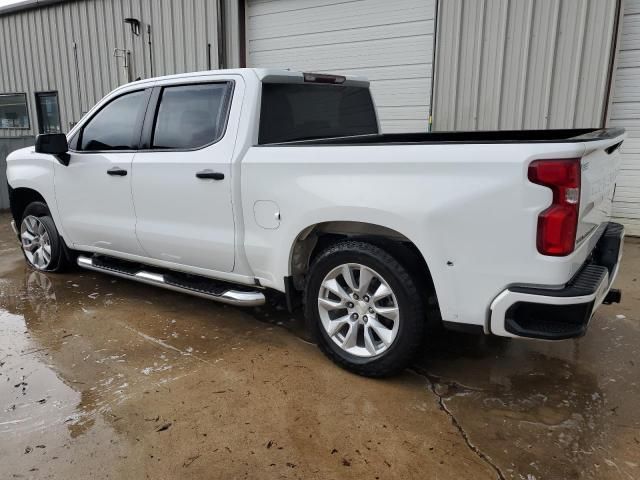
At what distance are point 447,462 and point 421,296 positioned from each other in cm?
86

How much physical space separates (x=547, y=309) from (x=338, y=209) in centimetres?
121

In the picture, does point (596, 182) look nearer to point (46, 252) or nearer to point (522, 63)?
point (522, 63)

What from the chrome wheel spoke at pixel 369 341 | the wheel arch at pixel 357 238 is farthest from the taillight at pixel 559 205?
the chrome wheel spoke at pixel 369 341

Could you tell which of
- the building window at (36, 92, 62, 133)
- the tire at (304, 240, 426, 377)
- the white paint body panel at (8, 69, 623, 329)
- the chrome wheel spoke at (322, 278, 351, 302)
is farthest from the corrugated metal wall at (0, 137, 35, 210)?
the chrome wheel spoke at (322, 278, 351, 302)

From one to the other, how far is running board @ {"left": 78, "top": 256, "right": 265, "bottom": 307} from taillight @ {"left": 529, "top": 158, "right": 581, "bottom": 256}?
188 centimetres

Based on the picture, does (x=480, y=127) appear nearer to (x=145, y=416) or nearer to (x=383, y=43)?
(x=383, y=43)

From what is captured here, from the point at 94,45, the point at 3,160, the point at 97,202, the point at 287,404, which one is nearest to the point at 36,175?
the point at 97,202

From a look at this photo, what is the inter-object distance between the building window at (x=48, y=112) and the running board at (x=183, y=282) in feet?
30.5

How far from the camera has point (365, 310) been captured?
3.07 m

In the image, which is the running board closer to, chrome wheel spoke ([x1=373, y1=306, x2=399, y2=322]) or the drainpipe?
chrome wheel spoke ([x1=373, y1=306, x2=399, y2=322])

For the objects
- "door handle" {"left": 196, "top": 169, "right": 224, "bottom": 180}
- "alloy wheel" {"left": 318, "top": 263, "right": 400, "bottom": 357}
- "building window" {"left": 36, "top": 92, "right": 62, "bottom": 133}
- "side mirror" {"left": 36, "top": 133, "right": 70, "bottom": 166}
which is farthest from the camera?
"building window" {"left": 36, "top": 92, "right": 62, "bottom": 133}

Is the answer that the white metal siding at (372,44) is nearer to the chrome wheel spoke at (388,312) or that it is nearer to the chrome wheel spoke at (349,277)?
the chrome wheel spoke at (349,277)

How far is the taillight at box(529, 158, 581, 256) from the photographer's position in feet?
7.57

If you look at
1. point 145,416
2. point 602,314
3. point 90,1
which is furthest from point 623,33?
point 90,1
